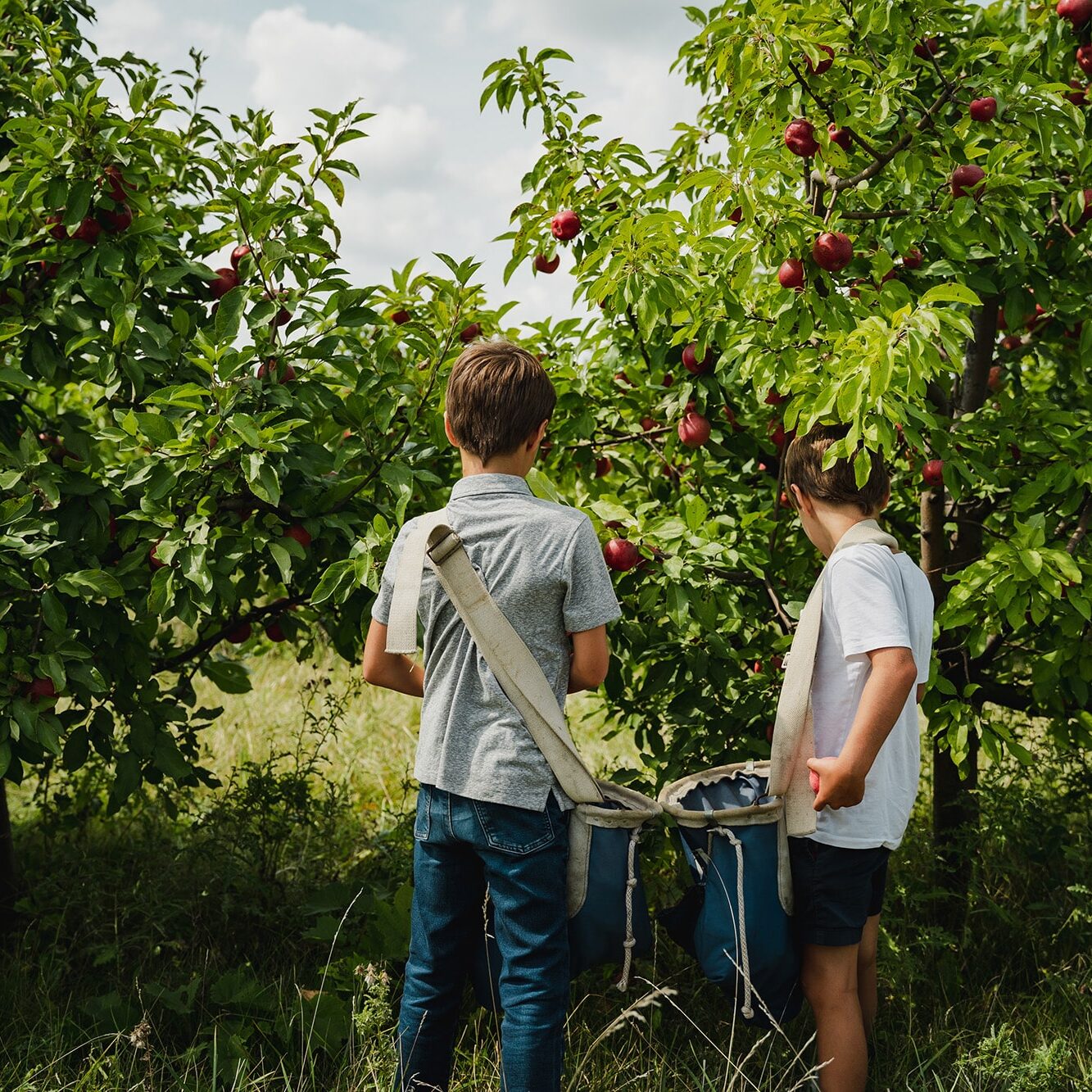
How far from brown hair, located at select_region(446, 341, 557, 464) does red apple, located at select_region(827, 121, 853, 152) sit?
1.26 m

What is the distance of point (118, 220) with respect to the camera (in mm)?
2627

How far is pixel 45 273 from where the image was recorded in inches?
110

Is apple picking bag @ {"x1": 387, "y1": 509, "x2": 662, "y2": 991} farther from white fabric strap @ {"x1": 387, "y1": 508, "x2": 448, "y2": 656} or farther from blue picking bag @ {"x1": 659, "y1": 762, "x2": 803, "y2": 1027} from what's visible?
blue picking bag @ {"x1": 659, "y1": 762, "x2": 803, "y2": 1027}

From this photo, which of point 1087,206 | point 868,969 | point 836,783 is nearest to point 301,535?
point 836,783

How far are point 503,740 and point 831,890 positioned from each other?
0.73m

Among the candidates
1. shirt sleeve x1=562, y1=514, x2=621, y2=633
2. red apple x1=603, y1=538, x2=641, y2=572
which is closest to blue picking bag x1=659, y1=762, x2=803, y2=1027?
shirt sleeve x1=562, y1=514, x2=621, y2=633

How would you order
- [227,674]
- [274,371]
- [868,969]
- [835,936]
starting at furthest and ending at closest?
[227,674] < [274,371] < [868,969] < [835,936]

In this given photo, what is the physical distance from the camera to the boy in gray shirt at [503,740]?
1871mm

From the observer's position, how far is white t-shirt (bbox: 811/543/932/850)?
200cm

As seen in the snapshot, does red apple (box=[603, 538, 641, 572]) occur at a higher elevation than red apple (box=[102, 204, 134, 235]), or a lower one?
lower

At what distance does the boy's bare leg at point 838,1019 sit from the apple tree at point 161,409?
3.98 feet

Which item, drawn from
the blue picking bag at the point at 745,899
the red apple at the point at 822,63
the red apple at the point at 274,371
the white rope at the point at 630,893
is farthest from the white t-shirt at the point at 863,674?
the red apple at the point at 274,371

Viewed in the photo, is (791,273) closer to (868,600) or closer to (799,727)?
(868,600)

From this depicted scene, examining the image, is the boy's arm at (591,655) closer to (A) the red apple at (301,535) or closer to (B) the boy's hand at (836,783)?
(B) the boy's hand at (836,783)
